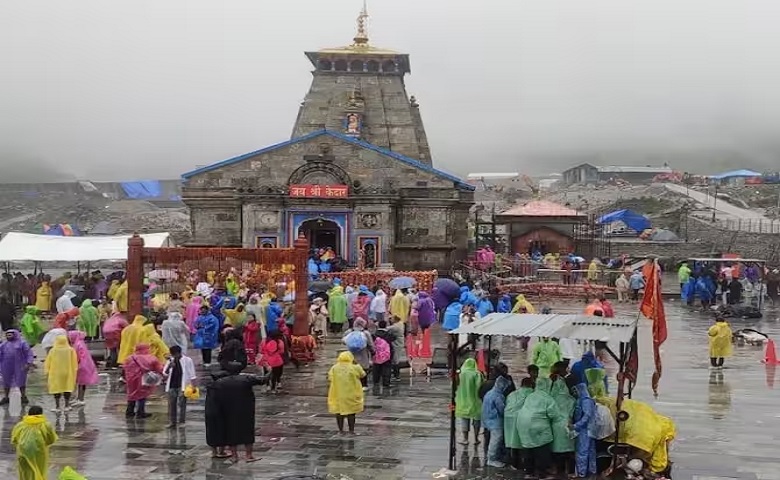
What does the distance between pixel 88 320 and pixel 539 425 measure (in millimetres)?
13015

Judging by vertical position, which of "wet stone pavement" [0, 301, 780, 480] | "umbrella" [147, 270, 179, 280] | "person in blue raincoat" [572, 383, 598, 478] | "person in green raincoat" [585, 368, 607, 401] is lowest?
"wet stone pavement" [0, 301, 780, 480]

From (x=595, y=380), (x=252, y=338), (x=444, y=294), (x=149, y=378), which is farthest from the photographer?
(x=444, y=294)

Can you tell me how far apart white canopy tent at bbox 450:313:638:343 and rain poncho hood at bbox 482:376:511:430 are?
2.13 ft

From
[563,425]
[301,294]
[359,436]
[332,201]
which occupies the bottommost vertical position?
[359,436]

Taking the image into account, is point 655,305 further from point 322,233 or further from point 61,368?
point 322,233

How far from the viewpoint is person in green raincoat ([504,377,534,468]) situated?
10508 millimetres

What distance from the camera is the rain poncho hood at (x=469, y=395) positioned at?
1159cm

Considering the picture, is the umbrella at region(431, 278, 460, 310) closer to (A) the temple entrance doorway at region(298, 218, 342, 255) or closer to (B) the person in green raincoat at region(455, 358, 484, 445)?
(A) the temple entrance doorway at region(298, 218, 342, 255)

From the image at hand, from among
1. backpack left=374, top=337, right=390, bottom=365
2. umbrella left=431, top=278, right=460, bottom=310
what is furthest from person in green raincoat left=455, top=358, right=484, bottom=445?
umbrella left=431, top=278, right=460, bottom=310

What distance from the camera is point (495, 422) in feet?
35.7

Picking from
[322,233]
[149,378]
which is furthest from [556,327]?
[322,233]

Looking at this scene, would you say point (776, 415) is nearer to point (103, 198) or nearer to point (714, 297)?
point (714, 297)

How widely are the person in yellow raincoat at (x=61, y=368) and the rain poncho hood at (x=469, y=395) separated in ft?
20.8

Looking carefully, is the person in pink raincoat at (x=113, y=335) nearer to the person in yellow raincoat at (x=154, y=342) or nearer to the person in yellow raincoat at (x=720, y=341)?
the person in yellow raincoat at (x=154, y=342)
